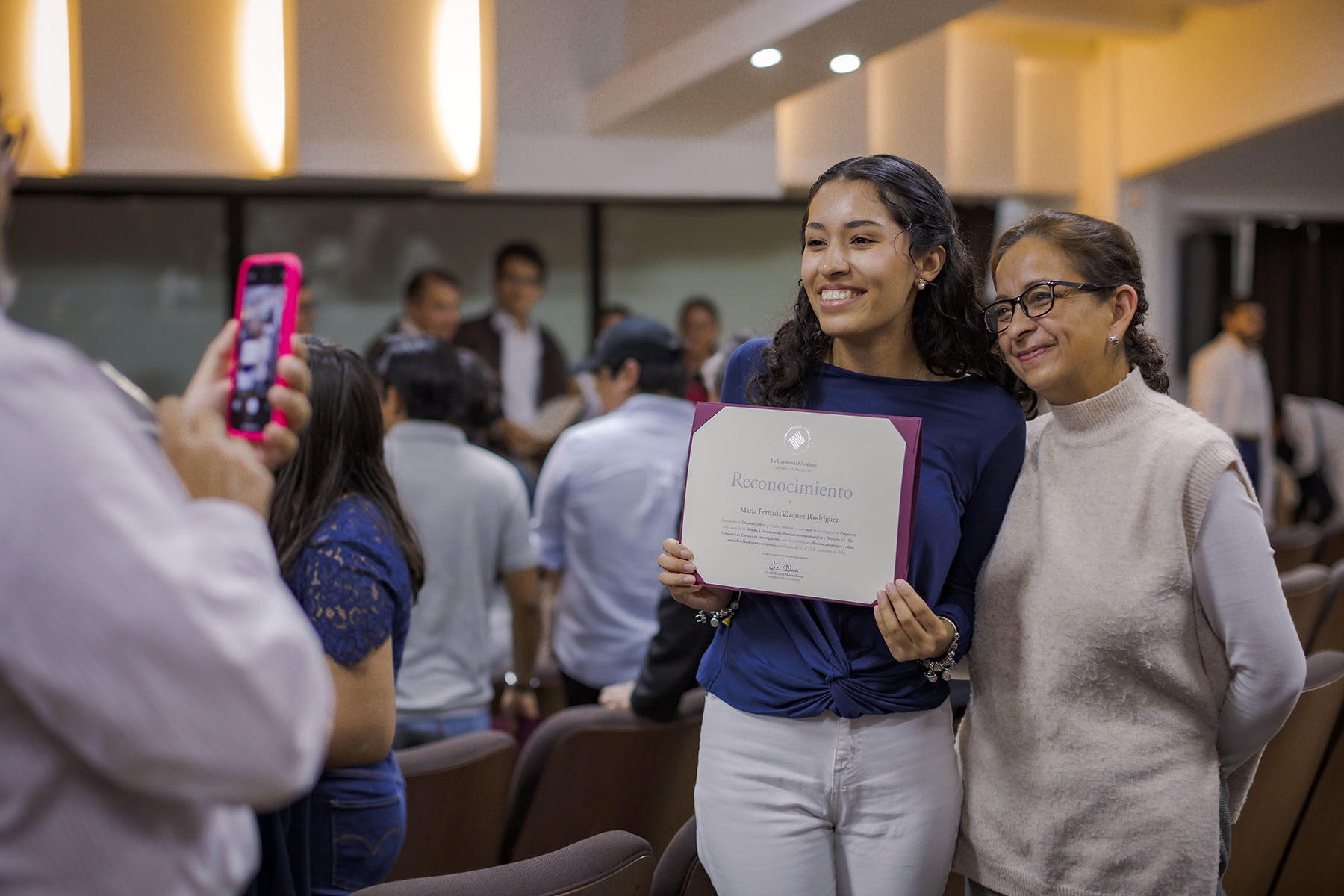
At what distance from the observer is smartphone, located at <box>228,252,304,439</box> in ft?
3.39

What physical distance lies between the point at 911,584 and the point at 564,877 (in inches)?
24.7

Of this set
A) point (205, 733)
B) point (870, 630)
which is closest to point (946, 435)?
point (870, 630)

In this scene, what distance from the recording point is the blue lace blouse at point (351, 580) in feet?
5.10

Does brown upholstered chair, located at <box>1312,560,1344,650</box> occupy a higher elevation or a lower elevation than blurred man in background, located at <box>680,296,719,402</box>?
lower

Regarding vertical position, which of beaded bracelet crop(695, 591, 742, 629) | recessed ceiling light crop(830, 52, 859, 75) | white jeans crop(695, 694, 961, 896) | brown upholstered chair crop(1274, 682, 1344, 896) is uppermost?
recessed ceiling light crop(830, 52, 859, 75)

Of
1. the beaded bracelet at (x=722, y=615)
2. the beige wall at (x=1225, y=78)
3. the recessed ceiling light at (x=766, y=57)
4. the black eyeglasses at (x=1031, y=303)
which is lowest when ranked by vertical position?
the beaded bracelet at (x=722, y=615)

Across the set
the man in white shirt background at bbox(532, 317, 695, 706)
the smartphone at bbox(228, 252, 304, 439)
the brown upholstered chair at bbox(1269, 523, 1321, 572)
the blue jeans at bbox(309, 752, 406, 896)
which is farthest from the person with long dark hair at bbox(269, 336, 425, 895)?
the brown upholstered chair at bbox(1269, 523, 1321, 572)

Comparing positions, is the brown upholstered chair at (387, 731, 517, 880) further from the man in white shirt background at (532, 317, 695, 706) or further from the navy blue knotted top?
the man in white shirt background at (532, 317, 695, 706)

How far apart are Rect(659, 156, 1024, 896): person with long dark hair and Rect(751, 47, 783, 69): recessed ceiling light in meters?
3.09

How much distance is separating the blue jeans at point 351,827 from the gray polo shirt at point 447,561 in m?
0.98

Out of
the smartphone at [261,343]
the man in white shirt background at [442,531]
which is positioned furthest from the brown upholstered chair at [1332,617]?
the smartphone at [261,343]

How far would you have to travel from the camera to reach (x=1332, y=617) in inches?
133

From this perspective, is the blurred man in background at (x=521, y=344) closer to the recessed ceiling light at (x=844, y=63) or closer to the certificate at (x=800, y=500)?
the recessed ceiling light at (x=844, y=63)

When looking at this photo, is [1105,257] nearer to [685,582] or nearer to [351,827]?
[685,582]
